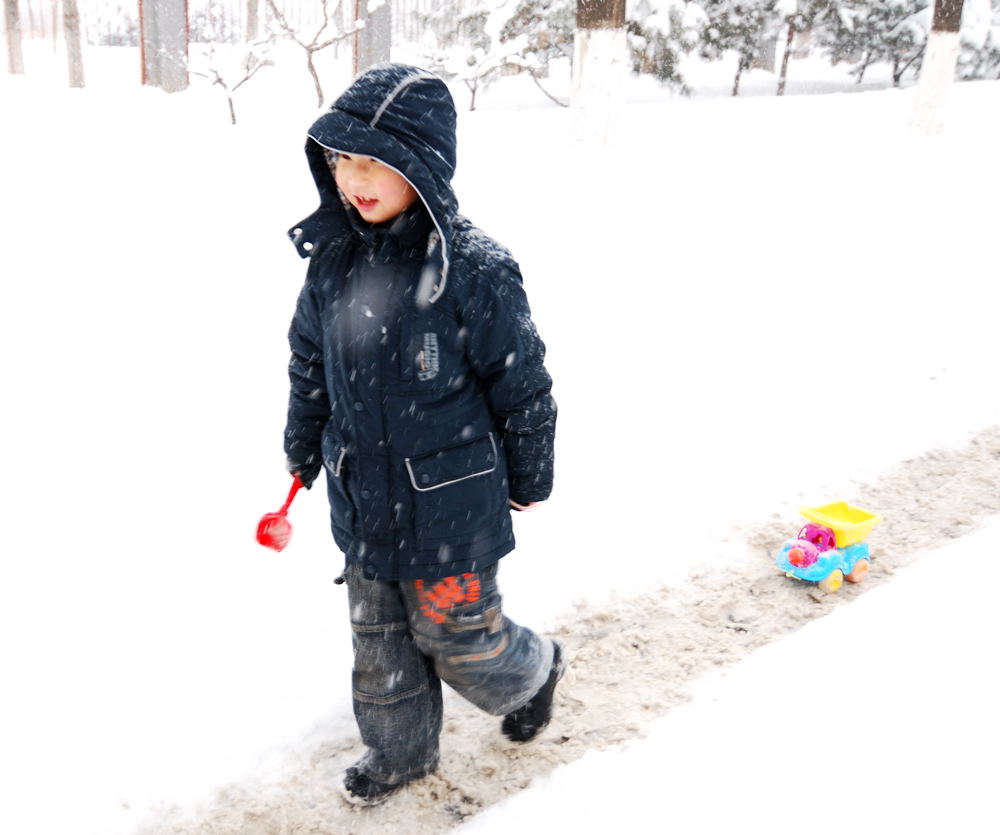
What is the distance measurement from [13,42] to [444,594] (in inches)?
576

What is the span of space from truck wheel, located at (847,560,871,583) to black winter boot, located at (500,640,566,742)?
1.35m

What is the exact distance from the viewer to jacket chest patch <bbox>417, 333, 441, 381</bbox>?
7.32 ft

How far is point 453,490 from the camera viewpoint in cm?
231

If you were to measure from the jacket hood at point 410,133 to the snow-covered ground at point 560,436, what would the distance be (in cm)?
148

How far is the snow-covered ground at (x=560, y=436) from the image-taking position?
2.66 m

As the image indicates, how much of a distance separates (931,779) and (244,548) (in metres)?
2.36

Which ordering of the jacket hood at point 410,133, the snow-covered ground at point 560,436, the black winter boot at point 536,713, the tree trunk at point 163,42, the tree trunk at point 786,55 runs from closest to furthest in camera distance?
the jacket hood at point 410,133
the snow-covered ground at point 560,436
the black winter boot at point 536,713
the tree trunk at point 163,42
the tree trunk at point 786,55

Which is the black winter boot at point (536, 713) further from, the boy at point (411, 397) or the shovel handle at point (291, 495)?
the shovel handle at point (291, 495)

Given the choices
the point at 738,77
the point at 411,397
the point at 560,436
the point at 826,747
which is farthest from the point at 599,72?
the point at 738,77

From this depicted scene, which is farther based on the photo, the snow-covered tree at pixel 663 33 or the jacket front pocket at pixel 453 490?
the snow-covered tree at pixel 663 33

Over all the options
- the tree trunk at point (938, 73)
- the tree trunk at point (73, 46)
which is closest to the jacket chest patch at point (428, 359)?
the tree trunk at point (938, 73)

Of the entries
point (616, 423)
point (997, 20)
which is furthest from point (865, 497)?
point (997, 20)

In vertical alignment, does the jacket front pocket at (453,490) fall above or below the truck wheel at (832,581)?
above

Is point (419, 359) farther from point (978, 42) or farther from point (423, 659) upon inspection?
point (978, 42)
